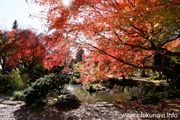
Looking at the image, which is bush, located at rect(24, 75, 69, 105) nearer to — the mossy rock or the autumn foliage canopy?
the mossy rock

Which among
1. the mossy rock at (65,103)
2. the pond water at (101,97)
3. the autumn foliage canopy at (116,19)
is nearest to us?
the autumn foliage canopy at (116,19)

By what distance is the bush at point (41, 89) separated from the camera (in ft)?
14.0

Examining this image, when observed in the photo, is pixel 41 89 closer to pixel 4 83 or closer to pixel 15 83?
pixel 15 83

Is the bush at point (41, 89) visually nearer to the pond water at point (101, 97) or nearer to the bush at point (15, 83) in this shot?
the pond water at point (101, 97)

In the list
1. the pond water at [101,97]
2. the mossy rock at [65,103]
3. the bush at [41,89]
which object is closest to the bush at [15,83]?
the pond water at [101,97]

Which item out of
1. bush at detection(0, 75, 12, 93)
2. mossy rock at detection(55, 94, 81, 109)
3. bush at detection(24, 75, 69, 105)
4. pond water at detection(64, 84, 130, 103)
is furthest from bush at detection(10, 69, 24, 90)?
mossy rock at detection(55, 94, 81, 109)

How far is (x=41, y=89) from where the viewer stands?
4.39 m

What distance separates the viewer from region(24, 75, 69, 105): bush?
14.0 ft

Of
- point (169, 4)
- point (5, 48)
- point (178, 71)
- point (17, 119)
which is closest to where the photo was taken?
point (169, 4)

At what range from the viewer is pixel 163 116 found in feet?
11.4

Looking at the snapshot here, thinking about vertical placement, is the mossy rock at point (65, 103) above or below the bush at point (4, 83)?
below

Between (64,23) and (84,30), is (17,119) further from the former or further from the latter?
(84,30)

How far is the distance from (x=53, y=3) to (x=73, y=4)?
0.80m

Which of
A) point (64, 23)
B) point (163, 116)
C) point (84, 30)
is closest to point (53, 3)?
point (64, 23)
